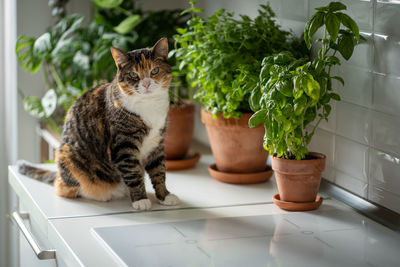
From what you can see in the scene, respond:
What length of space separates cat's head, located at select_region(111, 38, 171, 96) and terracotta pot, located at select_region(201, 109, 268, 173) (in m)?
0.30

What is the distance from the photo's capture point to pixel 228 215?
5.41 feet

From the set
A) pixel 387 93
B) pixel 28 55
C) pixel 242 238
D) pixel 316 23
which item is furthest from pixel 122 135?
pixel 28 55

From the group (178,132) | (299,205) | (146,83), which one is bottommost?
(299,205)

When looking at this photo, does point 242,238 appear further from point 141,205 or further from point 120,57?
point 120,57

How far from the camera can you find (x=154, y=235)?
4.86 feet

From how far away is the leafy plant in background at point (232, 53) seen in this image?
179cm

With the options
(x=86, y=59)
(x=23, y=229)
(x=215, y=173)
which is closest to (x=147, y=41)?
(x=86, y=59)

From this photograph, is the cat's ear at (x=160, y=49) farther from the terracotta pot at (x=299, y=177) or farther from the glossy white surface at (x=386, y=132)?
the glossy white surface at (x=386, y=132)

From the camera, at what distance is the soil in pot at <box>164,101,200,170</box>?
2161 millimetres

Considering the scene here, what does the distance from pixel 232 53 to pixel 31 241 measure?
76cm

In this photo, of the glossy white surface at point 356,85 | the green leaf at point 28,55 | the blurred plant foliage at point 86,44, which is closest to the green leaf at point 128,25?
the blurred plant foliage at point 86,44

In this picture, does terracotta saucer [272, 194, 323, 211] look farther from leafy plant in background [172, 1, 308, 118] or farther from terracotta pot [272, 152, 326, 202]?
leafy plant in background [172, 1, 308, 118]

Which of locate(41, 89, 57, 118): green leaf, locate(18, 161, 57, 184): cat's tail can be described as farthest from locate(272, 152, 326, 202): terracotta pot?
locate(41, 89, 57, 118): green leaf

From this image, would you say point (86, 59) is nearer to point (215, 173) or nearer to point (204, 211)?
point (215, 173)
